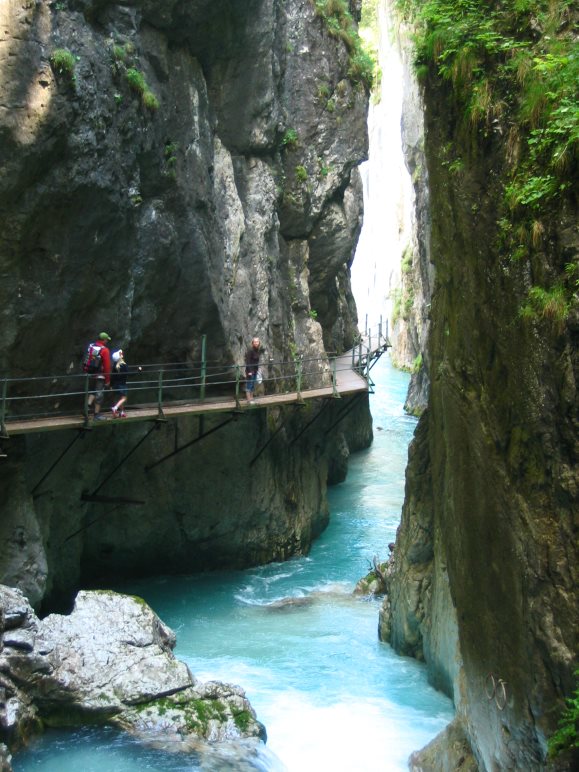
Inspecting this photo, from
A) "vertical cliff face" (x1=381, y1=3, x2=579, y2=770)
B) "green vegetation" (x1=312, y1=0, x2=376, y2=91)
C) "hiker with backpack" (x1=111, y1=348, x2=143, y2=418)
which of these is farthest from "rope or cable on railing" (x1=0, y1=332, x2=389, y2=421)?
"green vegetation" (x1=312, y1=0, x2=376, y2=91)

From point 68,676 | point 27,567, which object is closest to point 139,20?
point 27,567

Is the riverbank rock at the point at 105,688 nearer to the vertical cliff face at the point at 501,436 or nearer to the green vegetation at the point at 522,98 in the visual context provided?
the vertical cliff face at the point at 501,436

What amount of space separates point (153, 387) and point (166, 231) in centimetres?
286

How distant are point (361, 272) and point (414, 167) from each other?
27.2 meters

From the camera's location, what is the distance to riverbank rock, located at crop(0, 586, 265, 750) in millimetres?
10898

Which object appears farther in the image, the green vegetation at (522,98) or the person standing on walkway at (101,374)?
the person standing on walkway at (101,374)

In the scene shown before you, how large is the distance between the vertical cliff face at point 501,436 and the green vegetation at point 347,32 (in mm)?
16527

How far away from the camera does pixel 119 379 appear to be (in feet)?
52.6

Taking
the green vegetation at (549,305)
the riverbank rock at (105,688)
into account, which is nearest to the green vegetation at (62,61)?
the riverbank rock at (105,688)

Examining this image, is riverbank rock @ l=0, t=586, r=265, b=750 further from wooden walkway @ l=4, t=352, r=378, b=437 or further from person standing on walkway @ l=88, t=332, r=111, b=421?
person standing on walkway @ l=88, t=332, r=111, b=421

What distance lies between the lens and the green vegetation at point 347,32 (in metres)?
26.4

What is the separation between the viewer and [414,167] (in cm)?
4812

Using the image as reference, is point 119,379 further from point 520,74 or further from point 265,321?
point 520,74

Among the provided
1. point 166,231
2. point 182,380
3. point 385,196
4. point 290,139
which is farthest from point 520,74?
point 385,196
